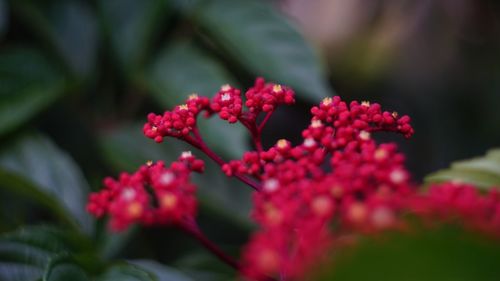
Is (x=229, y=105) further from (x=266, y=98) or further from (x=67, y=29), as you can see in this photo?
(x=67, y=29)

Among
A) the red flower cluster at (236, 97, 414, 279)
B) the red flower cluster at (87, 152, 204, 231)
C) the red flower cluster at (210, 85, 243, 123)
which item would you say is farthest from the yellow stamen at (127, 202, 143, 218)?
the red flower cluster at (210, 85, 243, 123)

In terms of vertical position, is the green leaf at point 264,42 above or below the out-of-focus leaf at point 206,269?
above

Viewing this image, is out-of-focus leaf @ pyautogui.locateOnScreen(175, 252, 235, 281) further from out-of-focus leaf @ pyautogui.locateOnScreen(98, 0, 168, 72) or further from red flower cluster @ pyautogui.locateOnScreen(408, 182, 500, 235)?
red flower cluster @ pyautogui.locateOnScreen(408, 182, 500, 235)

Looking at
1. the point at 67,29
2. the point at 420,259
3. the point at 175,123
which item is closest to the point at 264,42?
the point at 67,29

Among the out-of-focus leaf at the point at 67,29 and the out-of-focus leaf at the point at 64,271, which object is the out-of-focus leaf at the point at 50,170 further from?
the out-of-focus leaf at the point at 64,271

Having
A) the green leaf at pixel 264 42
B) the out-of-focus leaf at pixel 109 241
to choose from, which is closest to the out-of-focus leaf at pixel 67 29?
the green leaf at pixel 264 42

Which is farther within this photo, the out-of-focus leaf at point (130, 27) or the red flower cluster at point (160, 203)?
the out-of-focus leaf at point (130, 27)
